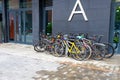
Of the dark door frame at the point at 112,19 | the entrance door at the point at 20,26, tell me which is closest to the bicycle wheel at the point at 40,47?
the entrance door at the point at 20,26

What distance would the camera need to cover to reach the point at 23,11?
11.5 m

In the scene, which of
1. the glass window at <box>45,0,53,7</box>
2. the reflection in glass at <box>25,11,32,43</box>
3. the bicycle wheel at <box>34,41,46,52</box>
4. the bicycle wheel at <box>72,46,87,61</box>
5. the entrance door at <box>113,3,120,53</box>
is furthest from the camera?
the reflection in glass at <box>25,11,32,43</box>

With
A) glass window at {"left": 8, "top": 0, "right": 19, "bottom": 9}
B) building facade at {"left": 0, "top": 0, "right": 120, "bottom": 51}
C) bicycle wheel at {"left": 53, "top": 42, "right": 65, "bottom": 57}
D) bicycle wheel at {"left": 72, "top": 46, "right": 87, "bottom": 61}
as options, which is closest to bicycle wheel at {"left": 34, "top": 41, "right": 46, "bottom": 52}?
bicycle wheel at {"left": 53, "top": 42, "right": 65, "bottom": 57}

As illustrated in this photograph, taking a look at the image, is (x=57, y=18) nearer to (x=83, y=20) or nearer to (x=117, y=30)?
(x=83, y=20)

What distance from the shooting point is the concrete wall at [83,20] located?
26.7 feet

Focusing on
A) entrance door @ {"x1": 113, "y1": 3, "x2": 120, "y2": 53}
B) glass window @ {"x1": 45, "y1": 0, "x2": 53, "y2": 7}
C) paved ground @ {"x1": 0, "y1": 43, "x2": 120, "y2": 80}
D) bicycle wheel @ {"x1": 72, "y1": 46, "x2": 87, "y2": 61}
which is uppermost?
glass window @ {"x1": 45, "y1": 0, "x2": 53, "y2": 7}

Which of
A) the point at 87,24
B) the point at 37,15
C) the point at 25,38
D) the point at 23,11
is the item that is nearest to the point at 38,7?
the point at 37,15

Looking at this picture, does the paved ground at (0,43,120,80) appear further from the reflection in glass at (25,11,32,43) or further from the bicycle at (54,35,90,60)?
the reflection in glass at (25,11,32,43)

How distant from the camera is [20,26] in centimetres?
1173

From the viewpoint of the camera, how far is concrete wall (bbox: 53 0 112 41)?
26.7 ft

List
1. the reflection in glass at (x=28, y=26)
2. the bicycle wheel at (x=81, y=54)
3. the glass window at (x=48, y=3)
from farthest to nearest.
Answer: the reflection in glass at (x=28, y=26)
the glass window at (x=48, y=3)
the bicycle wheel at (x=81, y=54)

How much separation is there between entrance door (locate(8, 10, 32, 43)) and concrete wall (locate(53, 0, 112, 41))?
2.43 meters

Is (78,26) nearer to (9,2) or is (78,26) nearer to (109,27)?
(109,27)

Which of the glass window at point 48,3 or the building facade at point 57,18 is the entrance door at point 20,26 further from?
the glass window at point 48,3
